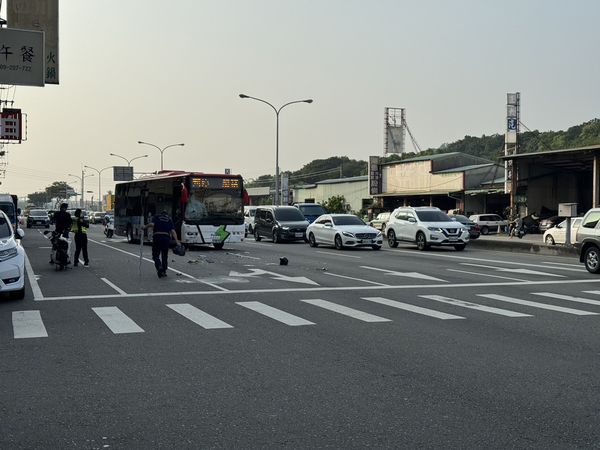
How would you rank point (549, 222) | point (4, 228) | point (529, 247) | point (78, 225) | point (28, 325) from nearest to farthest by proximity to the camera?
point (28, 325), point (4, 228), point (78, 225), point (529, 247), point (549, 222)

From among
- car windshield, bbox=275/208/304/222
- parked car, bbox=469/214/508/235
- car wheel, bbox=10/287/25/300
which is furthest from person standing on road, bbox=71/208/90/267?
parked car, bbox=469/214/508/235

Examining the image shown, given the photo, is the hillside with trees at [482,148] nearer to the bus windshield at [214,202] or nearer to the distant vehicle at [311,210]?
the distant vehicle at [311,210]

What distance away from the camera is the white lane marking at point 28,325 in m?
9.20

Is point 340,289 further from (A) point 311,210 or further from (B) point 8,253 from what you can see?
(A) point 311,210

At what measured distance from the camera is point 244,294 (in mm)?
13664

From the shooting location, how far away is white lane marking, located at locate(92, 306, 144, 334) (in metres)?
9.55

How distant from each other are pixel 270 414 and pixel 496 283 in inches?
444

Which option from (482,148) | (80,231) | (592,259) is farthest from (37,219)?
(482,148)

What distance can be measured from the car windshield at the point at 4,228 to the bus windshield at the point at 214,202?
13848 millimetres

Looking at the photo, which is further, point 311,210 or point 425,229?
point 311,210

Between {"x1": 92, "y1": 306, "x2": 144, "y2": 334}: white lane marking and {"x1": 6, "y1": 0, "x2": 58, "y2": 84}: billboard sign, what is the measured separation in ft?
64.1

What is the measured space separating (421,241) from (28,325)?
21.0 m

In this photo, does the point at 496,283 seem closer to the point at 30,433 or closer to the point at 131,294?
the point at 131,294

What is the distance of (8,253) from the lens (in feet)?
40.4
